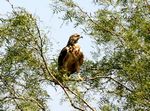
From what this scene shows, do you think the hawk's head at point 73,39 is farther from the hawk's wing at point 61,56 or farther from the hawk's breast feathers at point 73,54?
the hawk's wing at point 61,56

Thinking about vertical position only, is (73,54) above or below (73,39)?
Answer: below

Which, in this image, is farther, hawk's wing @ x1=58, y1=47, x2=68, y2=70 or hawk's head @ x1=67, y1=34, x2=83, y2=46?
hawk's head @ x1=67, y1=34, x2=83, y2=46

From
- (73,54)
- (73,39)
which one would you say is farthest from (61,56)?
(73,39)

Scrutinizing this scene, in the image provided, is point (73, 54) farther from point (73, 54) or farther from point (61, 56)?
point (61, 56)

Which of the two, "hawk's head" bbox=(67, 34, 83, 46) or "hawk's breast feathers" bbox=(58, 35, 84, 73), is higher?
"hawk's head" bbox=(67, 34, 83, 46)

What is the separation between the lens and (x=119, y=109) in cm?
1047

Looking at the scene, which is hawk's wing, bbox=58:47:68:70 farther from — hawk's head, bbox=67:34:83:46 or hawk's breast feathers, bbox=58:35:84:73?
hawk's head, bbox=67:34:83:46

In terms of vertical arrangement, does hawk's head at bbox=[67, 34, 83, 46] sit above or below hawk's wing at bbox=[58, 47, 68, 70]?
above

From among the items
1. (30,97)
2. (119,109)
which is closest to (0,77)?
(30,97)

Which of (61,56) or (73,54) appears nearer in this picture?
(61,56)

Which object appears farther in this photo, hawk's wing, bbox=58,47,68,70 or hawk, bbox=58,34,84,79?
hawk, bbox=58,34,84,79

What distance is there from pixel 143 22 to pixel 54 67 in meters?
1.83

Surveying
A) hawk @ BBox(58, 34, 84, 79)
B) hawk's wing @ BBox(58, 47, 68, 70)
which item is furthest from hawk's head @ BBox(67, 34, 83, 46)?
hawk's wing @ BBox(58, 47, 68, 70)

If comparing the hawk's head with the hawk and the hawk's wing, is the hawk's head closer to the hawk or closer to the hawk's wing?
the hawk
